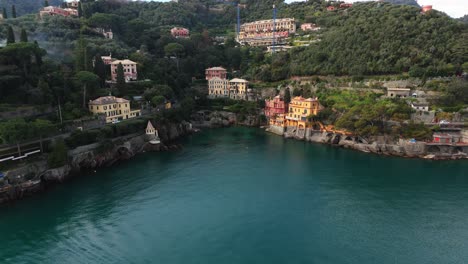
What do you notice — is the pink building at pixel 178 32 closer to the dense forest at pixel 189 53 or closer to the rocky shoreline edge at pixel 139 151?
the dense forest at pixel 189 53

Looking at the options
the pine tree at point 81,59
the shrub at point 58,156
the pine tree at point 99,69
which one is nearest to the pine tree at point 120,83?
the pine tree at point 99,69

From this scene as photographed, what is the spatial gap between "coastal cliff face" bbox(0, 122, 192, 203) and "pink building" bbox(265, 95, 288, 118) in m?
12.4

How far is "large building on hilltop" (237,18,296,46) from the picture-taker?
6525 centimetres

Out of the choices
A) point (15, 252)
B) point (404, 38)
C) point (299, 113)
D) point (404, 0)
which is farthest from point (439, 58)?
point (404, 0)

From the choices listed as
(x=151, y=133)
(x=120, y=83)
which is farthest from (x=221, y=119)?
(x=120, y=83)

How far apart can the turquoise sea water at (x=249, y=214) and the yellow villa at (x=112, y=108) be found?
5.88 m

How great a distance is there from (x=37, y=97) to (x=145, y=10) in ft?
202

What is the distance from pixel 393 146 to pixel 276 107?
14.9m

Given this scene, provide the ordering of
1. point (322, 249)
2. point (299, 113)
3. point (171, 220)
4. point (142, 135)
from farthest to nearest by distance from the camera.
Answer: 1. point (299, 113)
2. point (142, 135)
3. point (171, 220)
4. point (322, 249)

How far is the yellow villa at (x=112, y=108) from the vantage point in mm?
31062

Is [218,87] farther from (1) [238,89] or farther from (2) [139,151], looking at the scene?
(2) [139,151]

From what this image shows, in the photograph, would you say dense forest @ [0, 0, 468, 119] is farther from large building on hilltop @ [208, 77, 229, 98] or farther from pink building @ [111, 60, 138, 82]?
large building on hilltop @ [208, 77, 229, 98]

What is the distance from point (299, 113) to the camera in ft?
125

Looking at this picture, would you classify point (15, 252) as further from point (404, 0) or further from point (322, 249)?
point (404, 0)
